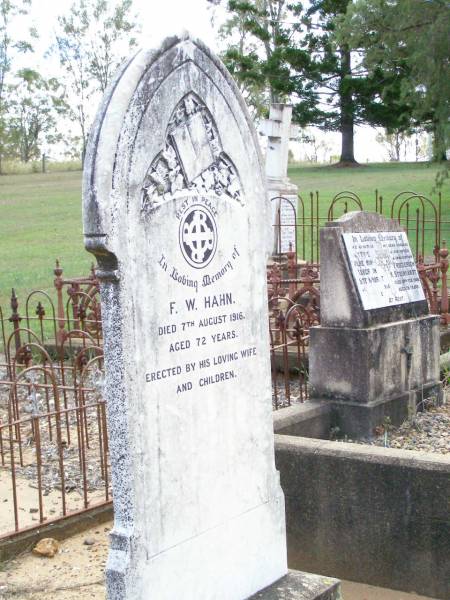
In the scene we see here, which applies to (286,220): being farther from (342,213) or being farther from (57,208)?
(57,208)

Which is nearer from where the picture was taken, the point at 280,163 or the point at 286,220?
the point at 286,220

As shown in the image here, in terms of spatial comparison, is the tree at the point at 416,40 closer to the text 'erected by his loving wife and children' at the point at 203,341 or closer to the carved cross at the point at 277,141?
the carved cross at the point at 277,141

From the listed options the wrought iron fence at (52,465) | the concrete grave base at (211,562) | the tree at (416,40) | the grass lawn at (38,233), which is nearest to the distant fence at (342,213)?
the tree at (416,40)

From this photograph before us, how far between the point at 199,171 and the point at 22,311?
958 centimetres

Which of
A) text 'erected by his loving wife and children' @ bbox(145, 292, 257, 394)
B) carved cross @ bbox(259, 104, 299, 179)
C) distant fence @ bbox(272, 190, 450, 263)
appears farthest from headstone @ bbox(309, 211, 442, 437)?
carved cross @ bbox(259, 104, 299, 179)

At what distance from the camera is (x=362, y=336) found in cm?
589

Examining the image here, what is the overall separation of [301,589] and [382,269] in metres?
3.09

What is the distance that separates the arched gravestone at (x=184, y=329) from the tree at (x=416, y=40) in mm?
11139

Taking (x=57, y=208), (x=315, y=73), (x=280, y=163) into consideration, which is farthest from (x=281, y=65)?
(x=280, y=163)

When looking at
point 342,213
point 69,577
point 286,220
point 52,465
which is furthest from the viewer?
point 342,213

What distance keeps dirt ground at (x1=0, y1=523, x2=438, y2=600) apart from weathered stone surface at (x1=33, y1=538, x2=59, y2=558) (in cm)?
3

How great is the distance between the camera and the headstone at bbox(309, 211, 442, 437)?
5.96m

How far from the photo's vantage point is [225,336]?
3574mm

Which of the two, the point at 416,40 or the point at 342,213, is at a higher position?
the point at 416,40
